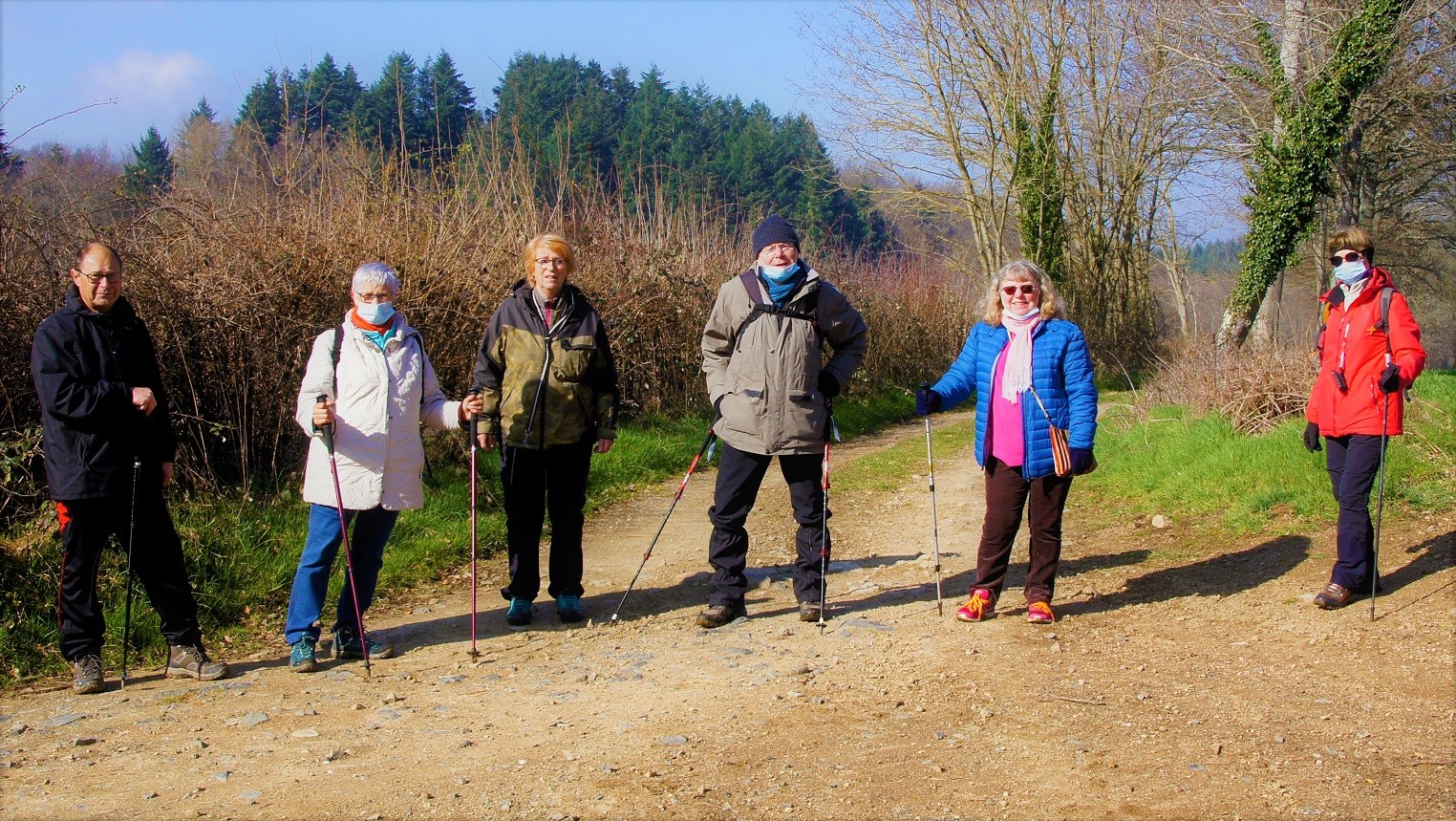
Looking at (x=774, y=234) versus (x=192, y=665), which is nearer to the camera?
(x=192, y=665)

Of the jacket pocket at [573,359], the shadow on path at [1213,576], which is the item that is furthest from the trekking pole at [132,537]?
the shadow on path at [1213,576]

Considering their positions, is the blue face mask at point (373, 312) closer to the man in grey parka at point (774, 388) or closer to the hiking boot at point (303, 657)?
the hiking boot at point (303, 657)

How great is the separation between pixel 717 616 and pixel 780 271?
72.4 inches

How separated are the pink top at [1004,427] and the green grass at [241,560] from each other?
367cm

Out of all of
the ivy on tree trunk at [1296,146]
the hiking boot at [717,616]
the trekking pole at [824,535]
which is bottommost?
the hiking boot at [717,616]

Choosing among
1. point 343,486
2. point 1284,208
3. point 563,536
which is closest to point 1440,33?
point 1284,208

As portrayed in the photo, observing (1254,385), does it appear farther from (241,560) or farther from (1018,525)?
(241,560)

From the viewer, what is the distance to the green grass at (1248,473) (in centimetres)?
784

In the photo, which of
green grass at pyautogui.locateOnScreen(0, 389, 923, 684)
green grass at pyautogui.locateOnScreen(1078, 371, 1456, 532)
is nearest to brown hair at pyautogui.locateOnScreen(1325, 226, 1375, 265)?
green grass at pyautogui.locateOnScreen(1078, 371, 1456, 532)

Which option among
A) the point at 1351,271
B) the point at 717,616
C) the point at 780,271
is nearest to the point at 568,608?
the point at 717,616

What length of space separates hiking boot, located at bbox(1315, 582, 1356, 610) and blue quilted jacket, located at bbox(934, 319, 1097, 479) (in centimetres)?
Result: 164

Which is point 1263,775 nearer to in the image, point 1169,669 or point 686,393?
point 1169,669

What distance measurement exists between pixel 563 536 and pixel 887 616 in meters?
1.82

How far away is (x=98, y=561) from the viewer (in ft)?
16.9
